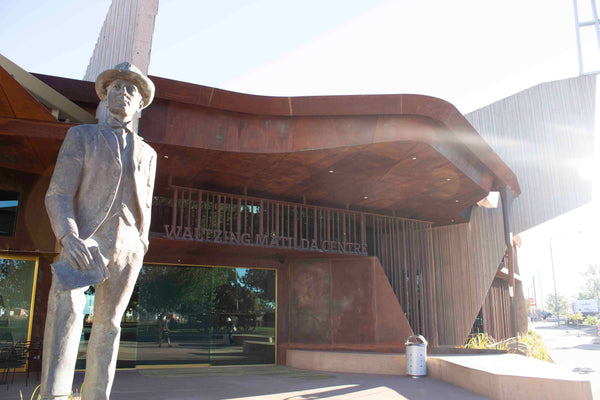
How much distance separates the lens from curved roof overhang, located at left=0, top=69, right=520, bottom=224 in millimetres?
7863

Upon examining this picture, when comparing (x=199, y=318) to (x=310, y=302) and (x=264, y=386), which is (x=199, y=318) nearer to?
(x=310, y=302)

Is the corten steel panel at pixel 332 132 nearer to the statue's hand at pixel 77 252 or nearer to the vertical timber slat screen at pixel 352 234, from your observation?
the vertical timber slat screen at pixel 352 234

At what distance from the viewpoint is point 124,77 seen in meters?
3.30

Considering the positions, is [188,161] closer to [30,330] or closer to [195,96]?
→ [195,96]

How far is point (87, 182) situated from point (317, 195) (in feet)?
28.9

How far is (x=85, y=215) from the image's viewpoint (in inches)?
117

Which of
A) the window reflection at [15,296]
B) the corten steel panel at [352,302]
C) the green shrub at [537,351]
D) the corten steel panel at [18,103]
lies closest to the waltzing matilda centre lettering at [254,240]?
the corten steel panel at [352,302]

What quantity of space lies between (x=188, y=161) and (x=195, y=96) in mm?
1530

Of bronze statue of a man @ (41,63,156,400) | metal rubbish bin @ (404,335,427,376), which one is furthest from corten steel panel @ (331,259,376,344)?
bronze statue of a man @ (41,63,156,400)

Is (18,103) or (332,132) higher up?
(332,132)

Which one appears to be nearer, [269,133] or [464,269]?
[269,133]

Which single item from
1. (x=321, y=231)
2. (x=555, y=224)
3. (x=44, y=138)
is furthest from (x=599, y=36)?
(x=44, y=138)

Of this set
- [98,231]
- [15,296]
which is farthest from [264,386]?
[98,231]

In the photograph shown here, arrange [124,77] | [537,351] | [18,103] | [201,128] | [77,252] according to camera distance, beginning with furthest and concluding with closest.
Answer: [537,351] < [201,128] < [18,103] < [124,77] < [77,252]
